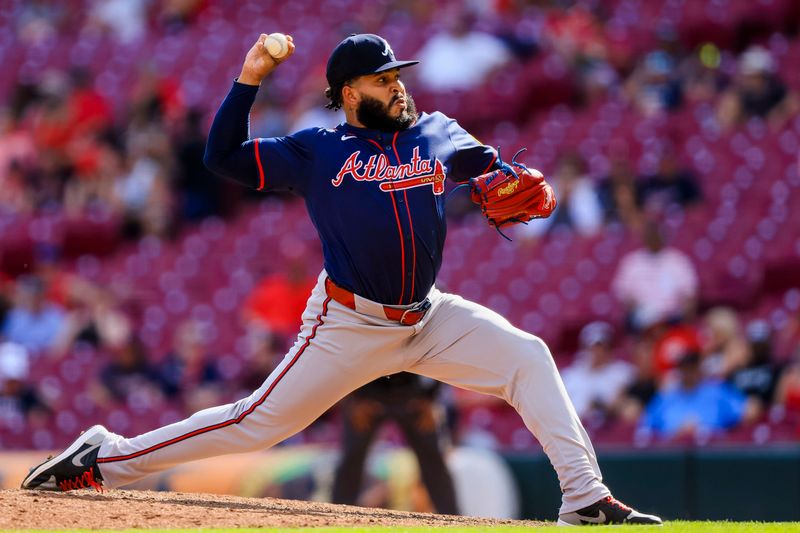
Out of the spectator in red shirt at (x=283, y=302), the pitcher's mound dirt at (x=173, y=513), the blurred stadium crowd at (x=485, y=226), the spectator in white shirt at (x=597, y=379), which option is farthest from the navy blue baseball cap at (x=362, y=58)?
the spectator in red shirt at (x=283, y=302)

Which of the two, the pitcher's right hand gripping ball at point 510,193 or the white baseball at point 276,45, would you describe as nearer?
the white baseball at point 276,45

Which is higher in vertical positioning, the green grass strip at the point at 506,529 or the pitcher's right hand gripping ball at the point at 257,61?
the pitcher's right hand gripping ball at the point at 257,61

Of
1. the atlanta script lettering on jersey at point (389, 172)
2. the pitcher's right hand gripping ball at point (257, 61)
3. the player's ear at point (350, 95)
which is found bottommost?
the atlanta script lettering on jersey at point (389, 172)

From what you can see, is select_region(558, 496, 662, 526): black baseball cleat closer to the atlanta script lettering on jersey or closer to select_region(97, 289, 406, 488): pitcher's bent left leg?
select_region(97, 289, 406, 488): pitcher's bent left leg

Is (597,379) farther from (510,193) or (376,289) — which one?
(376,289)

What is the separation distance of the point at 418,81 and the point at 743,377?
5233mm

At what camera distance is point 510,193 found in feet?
15.9

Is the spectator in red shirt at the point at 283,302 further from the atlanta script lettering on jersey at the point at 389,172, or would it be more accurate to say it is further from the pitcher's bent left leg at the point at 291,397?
the atlanta script lettering on jersey at the point at 389,172

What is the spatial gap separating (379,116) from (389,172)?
27 cm

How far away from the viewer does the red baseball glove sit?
15.9 feet

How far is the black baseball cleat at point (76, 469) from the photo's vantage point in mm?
4988

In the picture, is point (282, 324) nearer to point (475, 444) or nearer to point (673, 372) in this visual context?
point (475, 444)

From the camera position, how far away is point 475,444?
885 centimetres

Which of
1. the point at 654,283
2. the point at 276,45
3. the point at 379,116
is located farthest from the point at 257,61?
the point at 654,283
